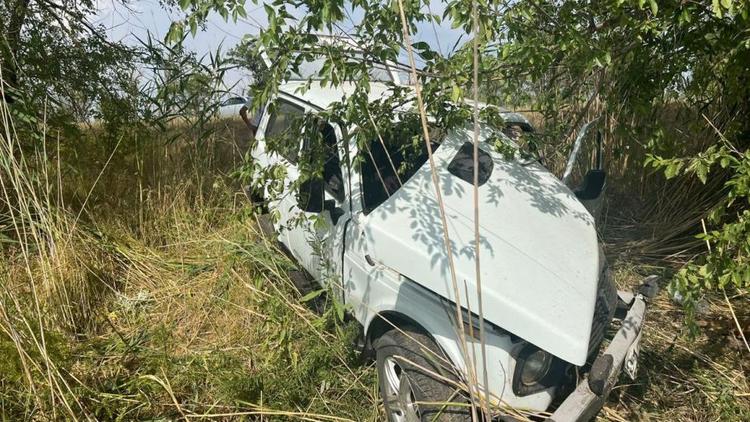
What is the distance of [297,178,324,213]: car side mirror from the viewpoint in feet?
9.00

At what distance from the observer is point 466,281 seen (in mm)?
2127

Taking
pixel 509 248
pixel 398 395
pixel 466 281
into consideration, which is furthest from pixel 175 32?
pixel 398 395

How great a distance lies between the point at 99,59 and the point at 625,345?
452 cm

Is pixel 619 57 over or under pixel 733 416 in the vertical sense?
over

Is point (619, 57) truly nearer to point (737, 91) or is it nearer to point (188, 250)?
point (737, 91)

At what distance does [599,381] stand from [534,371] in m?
0.26

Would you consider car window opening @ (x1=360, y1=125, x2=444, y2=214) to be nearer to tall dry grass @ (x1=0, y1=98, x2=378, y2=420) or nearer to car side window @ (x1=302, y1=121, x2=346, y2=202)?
car side window @ (x1=302, y1=121, x2=346, y2=202)

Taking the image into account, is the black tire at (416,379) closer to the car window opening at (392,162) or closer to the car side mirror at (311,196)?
the car window opening at (392,162)

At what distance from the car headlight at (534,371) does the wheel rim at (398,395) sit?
50cm

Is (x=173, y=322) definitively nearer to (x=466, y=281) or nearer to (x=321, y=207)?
(x=321, y=207)

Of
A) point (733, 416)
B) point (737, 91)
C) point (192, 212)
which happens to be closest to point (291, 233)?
point (192, 212)

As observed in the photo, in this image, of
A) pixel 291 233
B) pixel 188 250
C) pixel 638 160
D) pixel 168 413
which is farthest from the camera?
pixel 638 160

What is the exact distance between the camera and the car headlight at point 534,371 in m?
2.06

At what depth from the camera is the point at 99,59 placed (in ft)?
13.9
